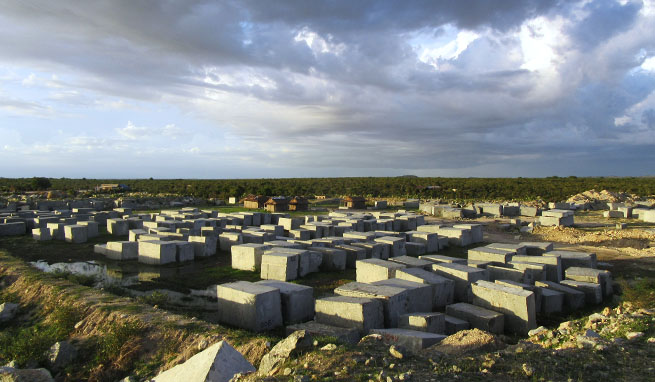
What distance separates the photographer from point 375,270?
9.80 meters

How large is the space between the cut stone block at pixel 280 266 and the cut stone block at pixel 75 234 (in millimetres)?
10165

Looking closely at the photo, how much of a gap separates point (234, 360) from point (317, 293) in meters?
4.76

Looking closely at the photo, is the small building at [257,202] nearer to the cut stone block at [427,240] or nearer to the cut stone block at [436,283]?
the cut stone block at [427,240]

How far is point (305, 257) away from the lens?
11.4 meters

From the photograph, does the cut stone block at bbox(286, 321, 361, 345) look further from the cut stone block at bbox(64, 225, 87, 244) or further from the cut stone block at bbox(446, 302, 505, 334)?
the cut stone block at bbox(64, 225, 87, 244)


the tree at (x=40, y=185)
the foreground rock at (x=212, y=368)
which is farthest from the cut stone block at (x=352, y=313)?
the tree at (x=40, y=185)

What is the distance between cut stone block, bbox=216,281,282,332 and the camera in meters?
7.41

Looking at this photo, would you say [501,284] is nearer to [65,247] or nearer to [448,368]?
[448,368]

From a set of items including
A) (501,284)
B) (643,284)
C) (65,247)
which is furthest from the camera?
(65,247)

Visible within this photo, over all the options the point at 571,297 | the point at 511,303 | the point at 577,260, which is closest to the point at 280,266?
the point at 511,303

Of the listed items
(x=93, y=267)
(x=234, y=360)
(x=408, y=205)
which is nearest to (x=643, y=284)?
(x=234, y=360)

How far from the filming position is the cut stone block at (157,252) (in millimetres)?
12836

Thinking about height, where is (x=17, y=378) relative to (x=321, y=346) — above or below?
below

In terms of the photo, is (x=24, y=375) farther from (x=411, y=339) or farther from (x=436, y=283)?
(x=436, y=283)
